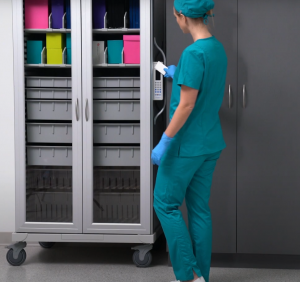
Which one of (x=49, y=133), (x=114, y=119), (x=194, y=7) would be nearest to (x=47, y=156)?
(x=49, y=133)

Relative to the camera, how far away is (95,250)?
11.8 ft

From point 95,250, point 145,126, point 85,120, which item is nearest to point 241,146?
point 145,126

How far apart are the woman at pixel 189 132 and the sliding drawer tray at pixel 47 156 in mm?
1016

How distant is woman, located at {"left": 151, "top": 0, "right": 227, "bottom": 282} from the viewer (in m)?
2.36

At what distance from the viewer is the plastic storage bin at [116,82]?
3.23 meters

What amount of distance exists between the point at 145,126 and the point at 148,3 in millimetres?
801

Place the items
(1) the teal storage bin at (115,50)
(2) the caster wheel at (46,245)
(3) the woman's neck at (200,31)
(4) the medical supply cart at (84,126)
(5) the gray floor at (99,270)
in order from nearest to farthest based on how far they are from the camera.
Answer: (3) the woman's neck at (200,31) < (5) the gray floor at (99,270) < (4) the medical supply cart at (84,126) < (1) the teal storage bin at (115,50) < (2) the caster wheel at (46,245)

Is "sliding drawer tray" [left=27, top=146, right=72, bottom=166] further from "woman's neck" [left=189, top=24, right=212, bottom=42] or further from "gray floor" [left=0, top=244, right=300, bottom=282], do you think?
"woman's neck" [left=189, top=24, right=212, bottom=42]

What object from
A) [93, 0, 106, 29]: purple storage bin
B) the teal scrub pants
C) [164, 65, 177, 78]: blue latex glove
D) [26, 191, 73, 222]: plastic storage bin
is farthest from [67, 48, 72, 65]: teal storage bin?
the teal scrub pants

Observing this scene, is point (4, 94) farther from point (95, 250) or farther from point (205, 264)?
point (205, 264)

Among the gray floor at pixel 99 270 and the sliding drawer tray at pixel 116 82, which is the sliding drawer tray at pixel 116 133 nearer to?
the sliding drawer tray at pixel 116 82

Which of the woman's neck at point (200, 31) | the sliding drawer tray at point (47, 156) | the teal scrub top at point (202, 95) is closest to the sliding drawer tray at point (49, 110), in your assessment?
the sliding drawer tray at point (47, 156)

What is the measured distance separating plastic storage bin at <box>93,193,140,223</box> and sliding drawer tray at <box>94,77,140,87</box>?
761 millimetres

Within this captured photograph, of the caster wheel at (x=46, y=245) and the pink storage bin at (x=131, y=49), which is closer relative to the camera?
the pink storage bin at (x=131, y=49)
